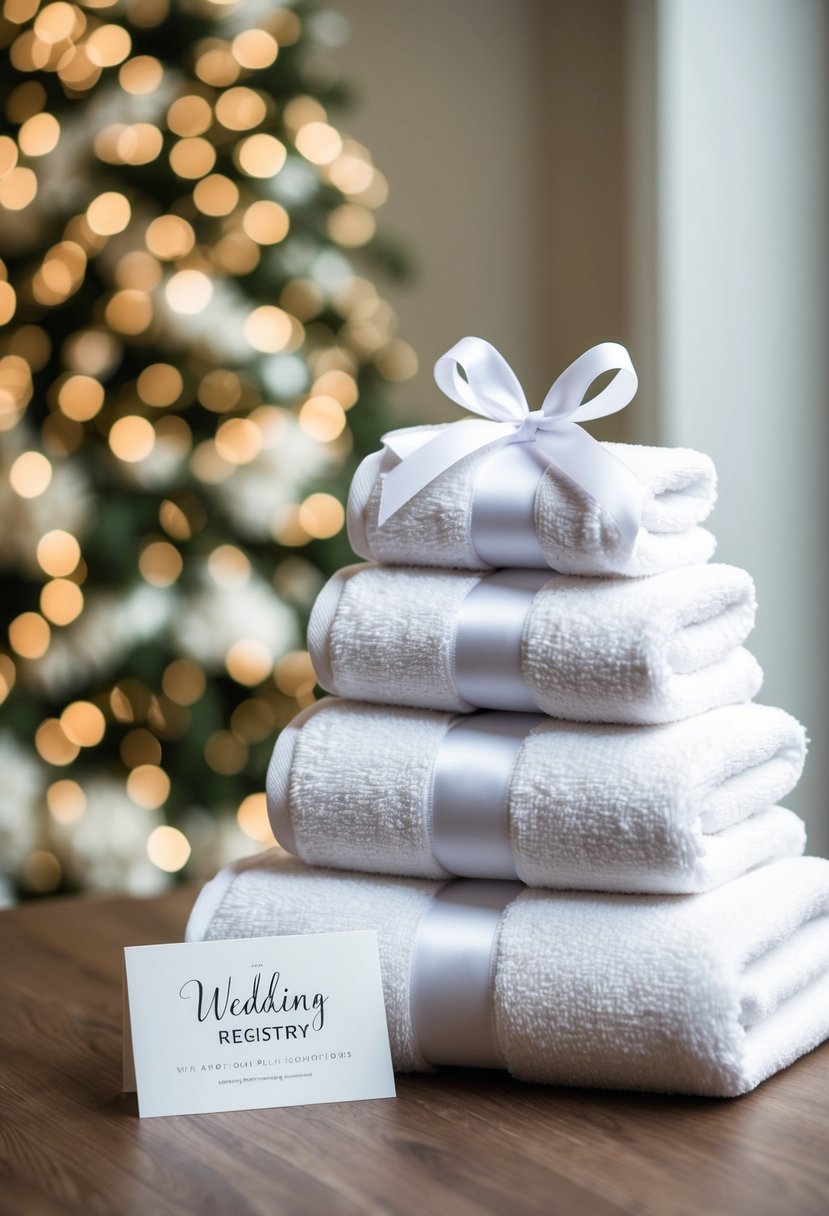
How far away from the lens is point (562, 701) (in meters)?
0.65

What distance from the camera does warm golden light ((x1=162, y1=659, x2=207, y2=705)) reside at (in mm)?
1798

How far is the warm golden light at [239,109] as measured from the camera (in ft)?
6.02

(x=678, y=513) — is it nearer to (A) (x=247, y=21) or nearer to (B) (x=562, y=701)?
(B) (x=562, y=701)

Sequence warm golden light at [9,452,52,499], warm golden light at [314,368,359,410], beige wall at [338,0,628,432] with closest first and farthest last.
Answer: warm golden light at [9,452,52,499]
warm golden light at [314,368,359,410]
beige wall at [338,0,628,432]

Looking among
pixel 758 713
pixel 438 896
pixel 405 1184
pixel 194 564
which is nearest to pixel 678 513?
pixel 758 713

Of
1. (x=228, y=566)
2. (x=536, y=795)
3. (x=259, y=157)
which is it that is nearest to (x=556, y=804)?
(x=536, y=795)

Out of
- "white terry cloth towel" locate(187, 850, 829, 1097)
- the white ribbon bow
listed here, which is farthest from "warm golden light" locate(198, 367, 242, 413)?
"white terry cloth towel" locate(187, 850, 829, 1097)

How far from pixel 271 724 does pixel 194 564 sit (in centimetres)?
26

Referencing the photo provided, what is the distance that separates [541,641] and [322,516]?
121 cm

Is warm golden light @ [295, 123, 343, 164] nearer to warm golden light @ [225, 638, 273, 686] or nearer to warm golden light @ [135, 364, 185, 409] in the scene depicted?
warm golden light @ [135, 364, 185, 409]

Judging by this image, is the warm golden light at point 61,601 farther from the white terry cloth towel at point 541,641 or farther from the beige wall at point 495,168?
the white terry cloth towel at point 541,641

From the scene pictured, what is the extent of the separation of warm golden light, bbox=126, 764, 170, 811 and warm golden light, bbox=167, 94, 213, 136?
0.87 metres

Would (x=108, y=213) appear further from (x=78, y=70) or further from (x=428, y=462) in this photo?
(x=428, y=462)

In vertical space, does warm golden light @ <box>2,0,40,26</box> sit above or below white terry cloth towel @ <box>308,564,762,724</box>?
above
